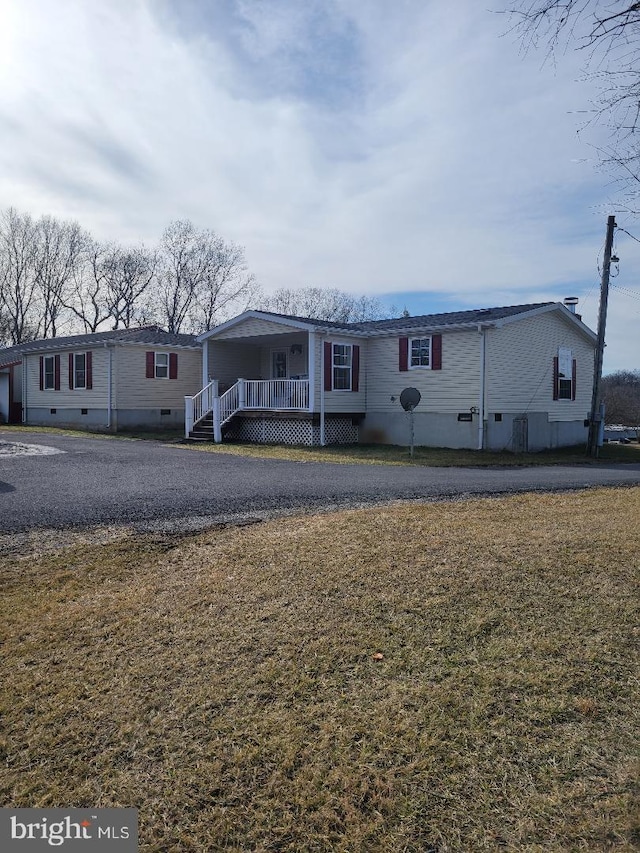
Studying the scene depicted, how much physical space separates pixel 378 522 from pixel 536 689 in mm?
3065

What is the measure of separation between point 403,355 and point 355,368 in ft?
4.89

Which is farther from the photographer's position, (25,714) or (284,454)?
(284,454)

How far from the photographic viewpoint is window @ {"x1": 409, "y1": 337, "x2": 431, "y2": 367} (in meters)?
17.1

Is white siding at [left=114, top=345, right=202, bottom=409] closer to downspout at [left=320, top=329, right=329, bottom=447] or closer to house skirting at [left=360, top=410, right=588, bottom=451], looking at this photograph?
downspout at [left=320, top=329, right=329, bottom=447]

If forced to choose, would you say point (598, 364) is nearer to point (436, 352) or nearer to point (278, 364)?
point (436, 352)

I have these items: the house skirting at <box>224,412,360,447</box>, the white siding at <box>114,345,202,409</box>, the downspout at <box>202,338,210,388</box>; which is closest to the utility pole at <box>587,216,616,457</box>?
the house skirting at <box>224,412,360,447</box>

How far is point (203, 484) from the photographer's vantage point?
8.85m

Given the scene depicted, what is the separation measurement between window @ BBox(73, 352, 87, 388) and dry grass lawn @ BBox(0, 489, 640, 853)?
19186 mm

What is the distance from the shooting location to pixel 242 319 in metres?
18.7

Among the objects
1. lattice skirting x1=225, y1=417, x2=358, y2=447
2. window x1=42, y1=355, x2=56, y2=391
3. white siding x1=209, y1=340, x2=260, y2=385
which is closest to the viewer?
lattice skirting x1=225, y1=417, x2=358, y2=447

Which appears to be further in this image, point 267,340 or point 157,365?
point 157,365

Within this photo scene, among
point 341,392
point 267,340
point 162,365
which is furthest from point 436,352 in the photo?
point 162,365

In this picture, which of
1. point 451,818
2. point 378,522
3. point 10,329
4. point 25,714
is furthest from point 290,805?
point 10,329

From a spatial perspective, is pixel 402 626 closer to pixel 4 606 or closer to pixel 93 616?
pixel 93 616
